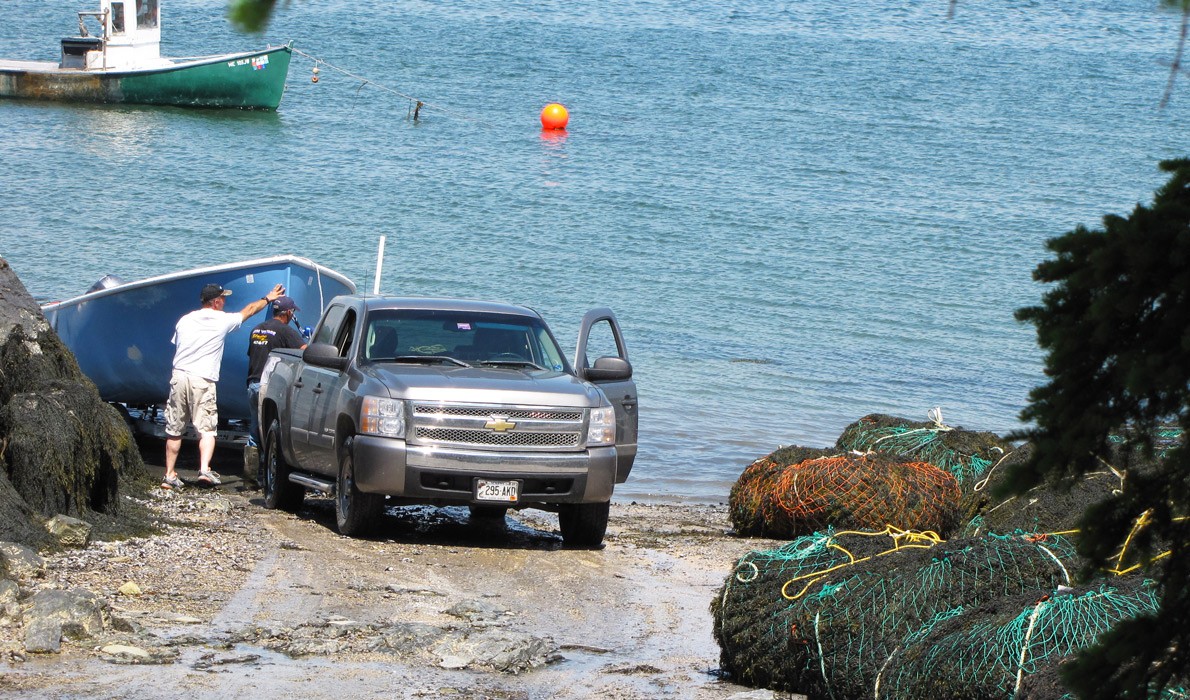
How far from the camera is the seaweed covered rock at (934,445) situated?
1247cm

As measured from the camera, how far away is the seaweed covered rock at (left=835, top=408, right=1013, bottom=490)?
12469mm

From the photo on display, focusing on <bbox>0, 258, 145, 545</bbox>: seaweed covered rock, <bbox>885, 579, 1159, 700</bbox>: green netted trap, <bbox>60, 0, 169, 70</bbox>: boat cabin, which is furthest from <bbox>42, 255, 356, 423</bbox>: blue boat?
<bbox>60, 0, 169, 70</bbox>: boat cabin

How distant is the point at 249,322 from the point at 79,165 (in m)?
28.3

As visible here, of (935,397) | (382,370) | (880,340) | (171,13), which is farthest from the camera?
(171,13)

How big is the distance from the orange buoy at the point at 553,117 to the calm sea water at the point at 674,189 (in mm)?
661

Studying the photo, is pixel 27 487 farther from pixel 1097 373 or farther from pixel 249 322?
pixel 1097 373

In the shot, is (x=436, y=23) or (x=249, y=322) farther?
(x=436, y=23)

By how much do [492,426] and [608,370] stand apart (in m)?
1.18

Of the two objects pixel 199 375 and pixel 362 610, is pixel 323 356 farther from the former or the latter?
pixel 362 610

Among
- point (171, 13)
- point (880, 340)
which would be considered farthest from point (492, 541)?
point (171, 13)

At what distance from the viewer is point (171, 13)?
77.9 metres

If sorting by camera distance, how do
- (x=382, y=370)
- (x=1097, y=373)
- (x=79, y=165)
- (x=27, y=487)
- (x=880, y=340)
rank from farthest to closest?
(x=79, y=165)
(x=880, y=340)
(x=382, y=370)
(x=27, y=487)
(x=1097, y=373)

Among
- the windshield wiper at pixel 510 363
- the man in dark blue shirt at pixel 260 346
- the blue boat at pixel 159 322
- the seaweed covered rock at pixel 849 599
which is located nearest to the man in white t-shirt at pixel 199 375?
the man in dark blue shirt at pixel 260 346

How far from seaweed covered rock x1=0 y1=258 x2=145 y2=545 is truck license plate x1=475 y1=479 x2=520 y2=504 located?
241 cm
